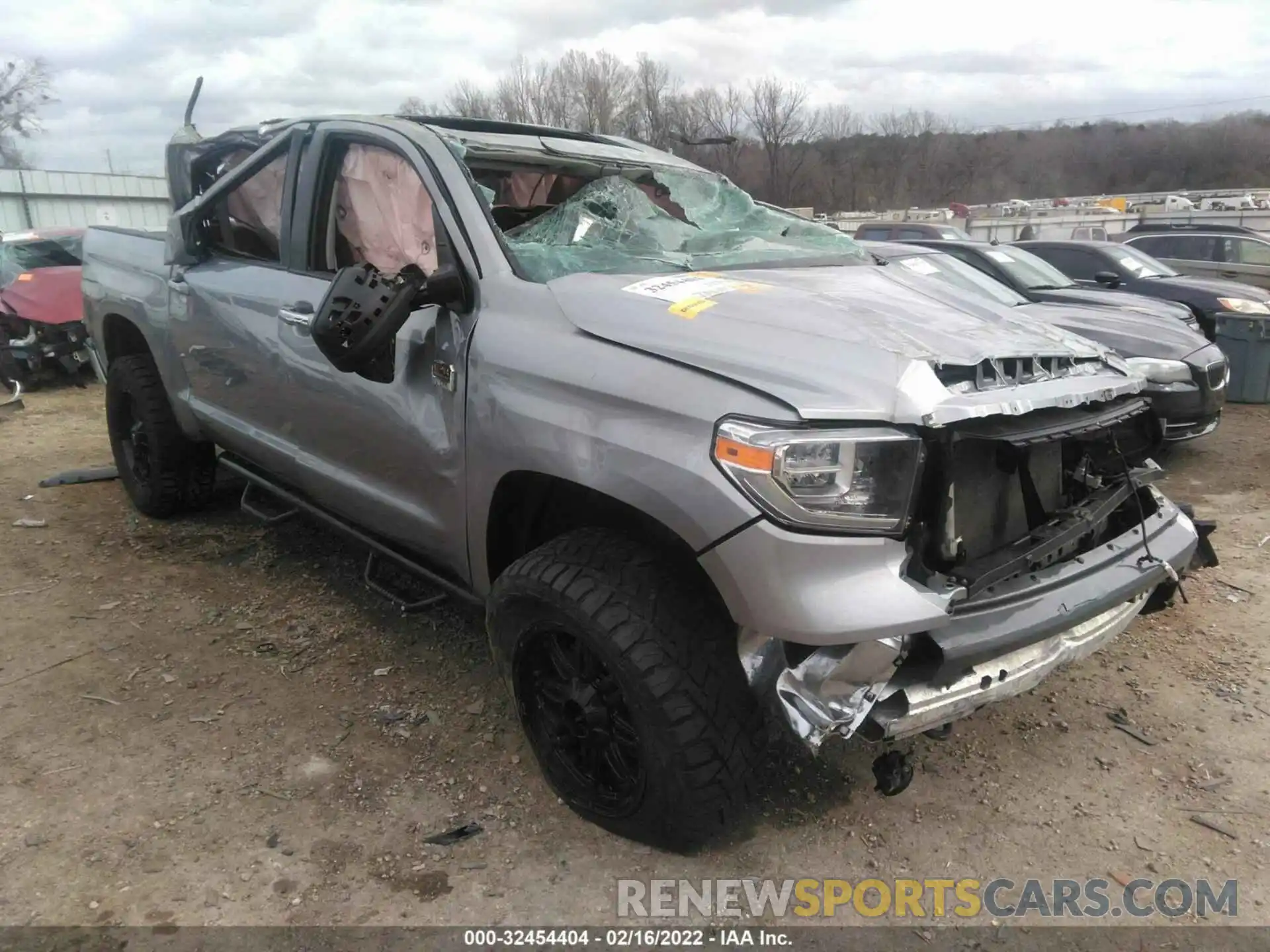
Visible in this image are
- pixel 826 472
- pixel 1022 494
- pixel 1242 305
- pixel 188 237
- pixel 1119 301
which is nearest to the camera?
pixel 826 472

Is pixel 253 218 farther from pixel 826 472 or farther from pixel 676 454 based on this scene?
pixel 826 472

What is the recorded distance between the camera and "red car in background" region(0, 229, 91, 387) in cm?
880

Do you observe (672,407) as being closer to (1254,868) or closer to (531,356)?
(531,356)

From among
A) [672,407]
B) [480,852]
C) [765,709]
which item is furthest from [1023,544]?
[480,852]

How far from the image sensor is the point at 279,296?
3275 mm

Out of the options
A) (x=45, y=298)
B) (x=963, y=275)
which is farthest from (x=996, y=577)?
(x=45, y=298)

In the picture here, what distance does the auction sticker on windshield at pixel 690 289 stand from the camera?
2.27 metres

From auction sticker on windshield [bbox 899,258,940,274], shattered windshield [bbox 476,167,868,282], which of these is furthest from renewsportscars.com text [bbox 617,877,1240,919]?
auction sticker on windshield [bbox 899,258,940,274]

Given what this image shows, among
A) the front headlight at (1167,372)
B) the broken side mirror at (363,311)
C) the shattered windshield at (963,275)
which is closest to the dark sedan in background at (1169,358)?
the front headlight at (1167,372)

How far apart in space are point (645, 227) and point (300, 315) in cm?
124

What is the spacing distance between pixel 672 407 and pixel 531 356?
50cm

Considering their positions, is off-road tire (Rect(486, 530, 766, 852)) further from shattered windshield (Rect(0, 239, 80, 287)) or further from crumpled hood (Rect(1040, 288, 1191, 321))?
shattered windshield (Rect(0, 239, 80, 287))

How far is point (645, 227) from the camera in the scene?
118 inches

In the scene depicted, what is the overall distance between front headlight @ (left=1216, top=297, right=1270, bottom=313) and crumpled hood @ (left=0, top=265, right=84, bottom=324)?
11.0 metres
